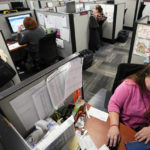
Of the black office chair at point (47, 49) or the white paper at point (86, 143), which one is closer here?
the white paper at point (86, 143)

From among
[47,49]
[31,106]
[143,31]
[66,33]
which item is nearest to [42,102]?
[31,106]

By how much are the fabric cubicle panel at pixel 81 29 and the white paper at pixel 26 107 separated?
6.68 feet

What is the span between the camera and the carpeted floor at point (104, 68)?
215cm

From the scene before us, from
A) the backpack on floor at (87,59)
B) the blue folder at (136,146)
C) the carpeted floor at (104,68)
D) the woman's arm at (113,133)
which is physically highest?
the woman's arm at (113,133)

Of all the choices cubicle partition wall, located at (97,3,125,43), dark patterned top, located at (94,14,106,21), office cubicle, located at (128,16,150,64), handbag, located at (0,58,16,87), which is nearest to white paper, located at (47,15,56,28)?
dark patterned top, located at (94,14,106,21)

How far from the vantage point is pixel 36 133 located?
654 millimetres

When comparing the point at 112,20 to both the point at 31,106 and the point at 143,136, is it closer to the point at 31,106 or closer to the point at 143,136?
the point at 143,136

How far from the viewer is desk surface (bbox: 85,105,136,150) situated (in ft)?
2.37

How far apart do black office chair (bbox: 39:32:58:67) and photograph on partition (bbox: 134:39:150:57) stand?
50.2 inches

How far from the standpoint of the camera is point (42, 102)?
0.66 meters

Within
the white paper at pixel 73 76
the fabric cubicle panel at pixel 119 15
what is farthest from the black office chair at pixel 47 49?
the fabric cubicle panel at pixel 119 15

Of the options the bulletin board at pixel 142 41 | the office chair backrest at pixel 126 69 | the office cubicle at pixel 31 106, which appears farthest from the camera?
the bulletin board at pixel 142 41

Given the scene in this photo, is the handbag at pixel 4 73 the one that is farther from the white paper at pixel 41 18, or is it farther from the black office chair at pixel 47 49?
the white paper at pixel 41 18

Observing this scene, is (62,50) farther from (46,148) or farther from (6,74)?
(46,148)
